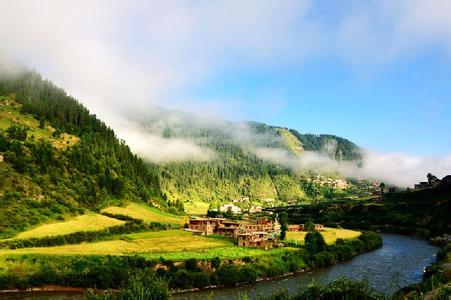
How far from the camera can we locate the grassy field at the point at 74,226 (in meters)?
122

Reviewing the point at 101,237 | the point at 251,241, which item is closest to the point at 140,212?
the point at 101,237

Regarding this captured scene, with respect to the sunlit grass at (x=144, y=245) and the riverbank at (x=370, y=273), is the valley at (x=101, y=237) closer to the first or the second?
the sunlit grass at (x=144, y=245)

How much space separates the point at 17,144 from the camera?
159 m

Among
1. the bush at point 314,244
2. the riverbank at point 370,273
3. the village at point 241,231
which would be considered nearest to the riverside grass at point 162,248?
the village at point 241,231

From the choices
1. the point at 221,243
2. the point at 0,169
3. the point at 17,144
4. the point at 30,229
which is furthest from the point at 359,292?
the point at 17,144

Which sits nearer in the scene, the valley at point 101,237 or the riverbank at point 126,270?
the riverbank at point 126,270

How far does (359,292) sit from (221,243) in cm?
8778

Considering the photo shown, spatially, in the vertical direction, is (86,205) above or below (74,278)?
above

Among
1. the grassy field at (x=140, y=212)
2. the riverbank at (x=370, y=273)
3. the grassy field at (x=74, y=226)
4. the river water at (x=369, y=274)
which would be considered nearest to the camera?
the river water at (x=369, y=274)

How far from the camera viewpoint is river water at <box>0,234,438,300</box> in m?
91.1

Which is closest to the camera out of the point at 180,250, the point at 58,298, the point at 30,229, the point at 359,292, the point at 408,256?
the point at 359,292

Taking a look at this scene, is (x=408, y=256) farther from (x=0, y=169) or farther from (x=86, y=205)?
(x=0, y=169)

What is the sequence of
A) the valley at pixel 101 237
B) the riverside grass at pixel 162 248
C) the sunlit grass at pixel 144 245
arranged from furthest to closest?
the sunlit grass at pixel 144 245
the riverside grass at pixel 162 248
the valley at pixel 101 237

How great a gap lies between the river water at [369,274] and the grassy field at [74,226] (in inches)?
1240
